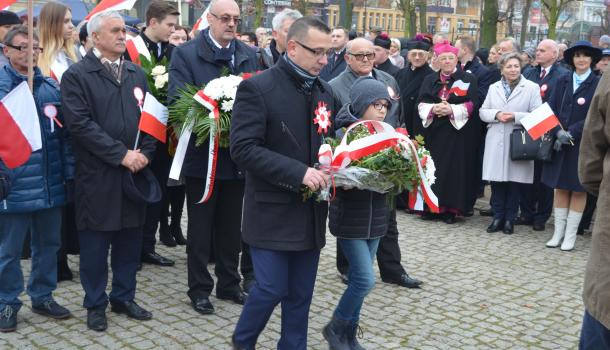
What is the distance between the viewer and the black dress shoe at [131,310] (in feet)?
18.5

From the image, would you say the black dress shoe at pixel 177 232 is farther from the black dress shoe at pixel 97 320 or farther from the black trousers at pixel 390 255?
the black dress shoe at pixel 97 320

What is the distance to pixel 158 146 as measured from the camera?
695 cm

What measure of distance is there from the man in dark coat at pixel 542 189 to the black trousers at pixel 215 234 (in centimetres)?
494

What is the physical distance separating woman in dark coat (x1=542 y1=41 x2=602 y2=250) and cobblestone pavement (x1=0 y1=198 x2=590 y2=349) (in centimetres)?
46

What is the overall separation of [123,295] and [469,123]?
18.2ft

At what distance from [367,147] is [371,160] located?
0.27ft

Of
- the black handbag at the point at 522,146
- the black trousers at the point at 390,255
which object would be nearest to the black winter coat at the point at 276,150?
the black trousers at the point at 390,255

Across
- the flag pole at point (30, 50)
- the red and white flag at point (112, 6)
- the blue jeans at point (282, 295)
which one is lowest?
the blue jeans at point (282, 295)

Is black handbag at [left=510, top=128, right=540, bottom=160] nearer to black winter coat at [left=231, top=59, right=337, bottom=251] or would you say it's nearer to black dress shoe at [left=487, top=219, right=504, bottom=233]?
black dress shoe at [left=487, top=219, right=504, bottom=233]

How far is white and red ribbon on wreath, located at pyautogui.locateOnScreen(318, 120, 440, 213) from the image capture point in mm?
4383

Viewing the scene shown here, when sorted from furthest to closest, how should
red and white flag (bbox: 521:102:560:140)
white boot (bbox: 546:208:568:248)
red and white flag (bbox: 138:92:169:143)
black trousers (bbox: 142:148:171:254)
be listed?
1. white boot (bbox: 546:208:568:248)
2. red and white flag (bbox: 521:102:560:140)
3. black trousers (bbox: 142:148:171:254)
4. red and white flag (bbox: 138:92:169:143)

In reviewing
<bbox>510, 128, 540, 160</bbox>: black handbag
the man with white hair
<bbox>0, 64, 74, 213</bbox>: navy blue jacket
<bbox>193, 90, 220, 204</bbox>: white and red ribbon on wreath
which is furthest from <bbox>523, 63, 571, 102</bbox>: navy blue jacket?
<bbox>0, 64, 74, 213</bbox>: navy blue jacket

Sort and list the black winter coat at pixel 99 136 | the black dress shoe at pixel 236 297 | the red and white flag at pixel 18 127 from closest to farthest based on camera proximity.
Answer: the red and white flag at pixel 18 127 < the black winter coat at pixel 99 136 < the black dress shoe at pixel 236 297

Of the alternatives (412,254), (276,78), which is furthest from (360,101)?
(412,254)
